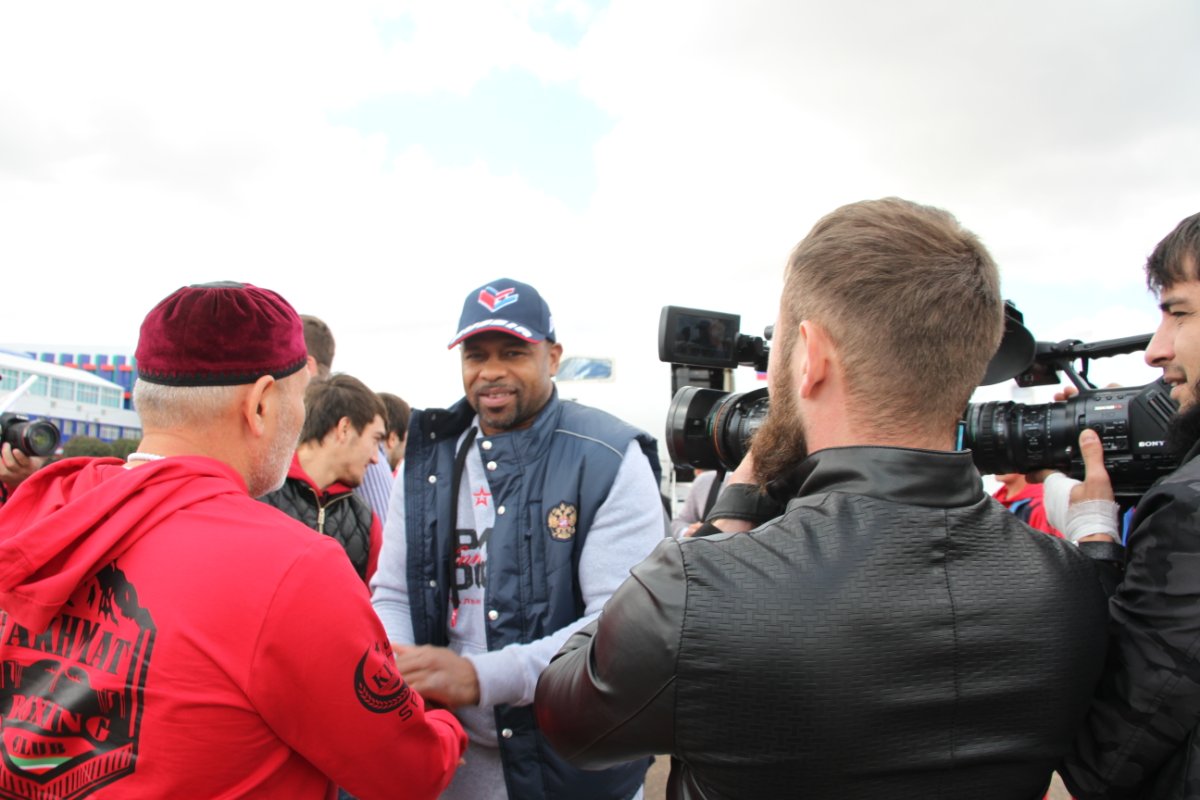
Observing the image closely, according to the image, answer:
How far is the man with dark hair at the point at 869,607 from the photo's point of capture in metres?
1.03

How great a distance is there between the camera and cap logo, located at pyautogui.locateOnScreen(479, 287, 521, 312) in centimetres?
236

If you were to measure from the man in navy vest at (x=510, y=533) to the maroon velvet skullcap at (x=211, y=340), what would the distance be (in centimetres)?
75

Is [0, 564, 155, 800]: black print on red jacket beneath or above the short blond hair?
beneath

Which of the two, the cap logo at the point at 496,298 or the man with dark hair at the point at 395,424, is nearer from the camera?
the cap logo at the point at 496,298

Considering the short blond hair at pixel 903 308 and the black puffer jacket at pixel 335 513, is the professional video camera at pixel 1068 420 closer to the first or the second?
the short blond hair at pixel 903 308

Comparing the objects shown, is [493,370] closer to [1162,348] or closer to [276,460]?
[276,460]

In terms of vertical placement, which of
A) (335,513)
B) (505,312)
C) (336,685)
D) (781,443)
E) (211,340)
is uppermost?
(505,312)

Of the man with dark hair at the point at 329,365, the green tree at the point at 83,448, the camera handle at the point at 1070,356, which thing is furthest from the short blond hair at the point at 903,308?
the green tree at the point at 83,448

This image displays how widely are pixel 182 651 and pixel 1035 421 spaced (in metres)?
1.63

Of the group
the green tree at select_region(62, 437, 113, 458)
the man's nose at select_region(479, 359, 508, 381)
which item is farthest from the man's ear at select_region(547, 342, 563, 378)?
the green tree at select_region(62, 437, 113, 458)

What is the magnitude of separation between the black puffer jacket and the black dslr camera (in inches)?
62.7

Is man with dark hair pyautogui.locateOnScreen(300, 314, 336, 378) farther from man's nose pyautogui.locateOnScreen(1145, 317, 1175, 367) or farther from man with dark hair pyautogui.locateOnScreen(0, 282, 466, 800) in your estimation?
man's nose pyautogui.locateOnScreen(1145, 317, 1175, 367)

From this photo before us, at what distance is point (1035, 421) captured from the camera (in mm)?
1632

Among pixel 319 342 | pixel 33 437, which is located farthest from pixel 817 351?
pixel 33 437
